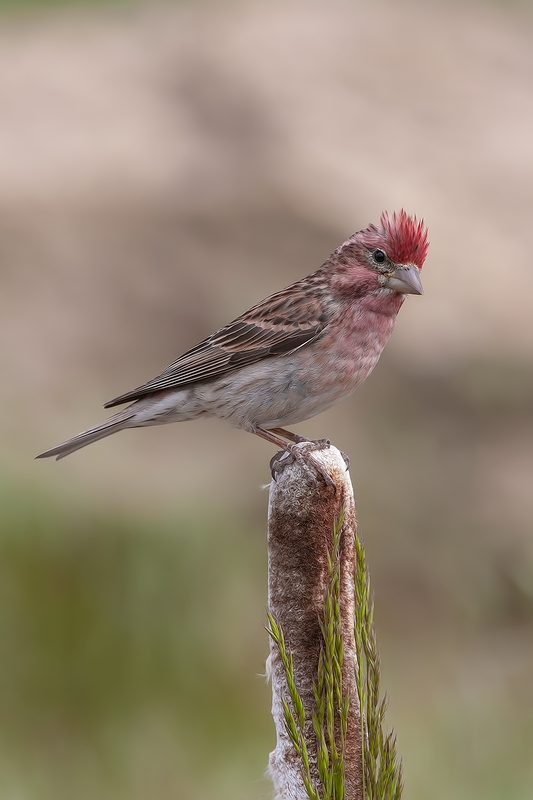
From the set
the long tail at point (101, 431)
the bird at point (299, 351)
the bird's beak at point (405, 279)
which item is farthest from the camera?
the long tail at point (101, 431)

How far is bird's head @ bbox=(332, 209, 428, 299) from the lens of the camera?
4.41 m

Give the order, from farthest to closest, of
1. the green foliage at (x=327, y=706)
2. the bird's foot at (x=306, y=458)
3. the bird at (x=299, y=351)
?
the bird at (x=299, y=351) < the bird's foot at (x=306, y=458) < the green foliage at (x=327, y=706)

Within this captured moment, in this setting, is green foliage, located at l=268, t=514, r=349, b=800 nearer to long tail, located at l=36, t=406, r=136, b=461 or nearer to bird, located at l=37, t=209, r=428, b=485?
bird, located at l=37, t=209, r=428, b=485

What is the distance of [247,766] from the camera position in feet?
22.0

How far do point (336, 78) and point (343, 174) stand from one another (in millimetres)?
2787

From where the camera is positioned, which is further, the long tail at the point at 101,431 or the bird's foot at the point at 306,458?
the long tail at the point at 101,431

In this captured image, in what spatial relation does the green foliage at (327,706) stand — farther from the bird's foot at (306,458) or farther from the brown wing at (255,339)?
the brown wing at (255,339)

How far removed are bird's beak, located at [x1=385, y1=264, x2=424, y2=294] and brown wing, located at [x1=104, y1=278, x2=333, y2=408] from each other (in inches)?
A: 15.8

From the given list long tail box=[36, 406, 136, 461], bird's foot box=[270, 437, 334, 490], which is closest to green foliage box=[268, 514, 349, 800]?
bird's foot box=[270, 437, 334, 490]

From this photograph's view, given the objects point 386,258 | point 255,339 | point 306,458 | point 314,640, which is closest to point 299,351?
point 255,339

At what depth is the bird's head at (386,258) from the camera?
4414 mm

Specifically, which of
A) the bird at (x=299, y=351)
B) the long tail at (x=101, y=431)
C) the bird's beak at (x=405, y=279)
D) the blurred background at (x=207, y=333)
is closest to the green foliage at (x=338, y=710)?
the bird at (x=299, y=351)

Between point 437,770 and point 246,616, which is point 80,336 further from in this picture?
point 437,770

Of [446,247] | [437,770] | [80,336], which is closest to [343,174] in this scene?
[446,247]
